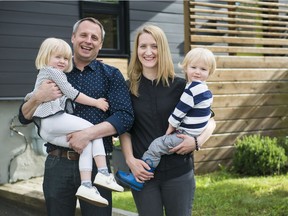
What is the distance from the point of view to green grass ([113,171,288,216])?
4.71m

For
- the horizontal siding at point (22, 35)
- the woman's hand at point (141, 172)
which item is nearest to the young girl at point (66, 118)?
the woman's hand at point (141, 172)

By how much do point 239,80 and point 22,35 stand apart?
355 centimetres

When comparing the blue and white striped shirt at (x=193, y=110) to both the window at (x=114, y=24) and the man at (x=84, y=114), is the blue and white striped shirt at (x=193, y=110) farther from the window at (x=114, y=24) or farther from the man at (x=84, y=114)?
the window at (x=114, y=24)

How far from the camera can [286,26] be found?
8.79 meters

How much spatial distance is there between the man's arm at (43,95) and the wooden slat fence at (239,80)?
165 inches

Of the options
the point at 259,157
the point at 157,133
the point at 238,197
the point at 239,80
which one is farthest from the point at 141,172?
the point at 239,80

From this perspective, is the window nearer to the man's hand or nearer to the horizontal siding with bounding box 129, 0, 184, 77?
the horizontal siding with bounding box 129, 0, 184, 77

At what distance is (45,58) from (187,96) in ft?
3.18

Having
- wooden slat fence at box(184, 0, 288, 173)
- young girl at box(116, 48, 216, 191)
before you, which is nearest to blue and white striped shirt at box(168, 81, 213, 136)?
young girl at box(116, 48, 216, 191)

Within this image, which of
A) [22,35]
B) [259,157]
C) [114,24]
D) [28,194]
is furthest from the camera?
[114,24]

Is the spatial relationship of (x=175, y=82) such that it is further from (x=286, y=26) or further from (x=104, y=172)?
(x=286, y=26)

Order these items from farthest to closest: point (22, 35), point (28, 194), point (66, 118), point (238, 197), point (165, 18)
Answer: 1. point (165, 18)
2. point (22, 35)
3. point (28, 194)
4. point (238, 197)
5. point (66, 118)

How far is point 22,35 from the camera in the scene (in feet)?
21.9

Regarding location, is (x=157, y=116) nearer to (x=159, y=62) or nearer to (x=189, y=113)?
(x=189, y=113)
